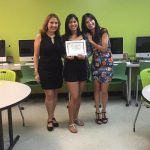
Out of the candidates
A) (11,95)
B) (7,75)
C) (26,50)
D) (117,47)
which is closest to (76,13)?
(117,47)

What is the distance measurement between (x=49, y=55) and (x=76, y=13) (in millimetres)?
1992

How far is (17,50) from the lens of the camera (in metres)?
5.24

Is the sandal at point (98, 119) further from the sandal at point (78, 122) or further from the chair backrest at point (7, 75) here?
the chair backrest at point (7, 75)

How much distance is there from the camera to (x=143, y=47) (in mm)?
4988

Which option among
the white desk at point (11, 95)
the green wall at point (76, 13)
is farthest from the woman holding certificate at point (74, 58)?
the green wall at point (76, 13)

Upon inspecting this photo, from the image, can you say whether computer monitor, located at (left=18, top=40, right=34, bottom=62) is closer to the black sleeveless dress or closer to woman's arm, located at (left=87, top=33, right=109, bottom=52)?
the black sleeveless dress

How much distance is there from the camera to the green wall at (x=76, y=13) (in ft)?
16.6

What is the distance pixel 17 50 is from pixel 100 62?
7.34ft

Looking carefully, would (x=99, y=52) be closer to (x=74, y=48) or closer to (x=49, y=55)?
(x=74, y=48)

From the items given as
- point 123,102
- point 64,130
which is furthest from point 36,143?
point 123,102

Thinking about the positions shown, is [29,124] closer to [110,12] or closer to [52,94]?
[52,94]

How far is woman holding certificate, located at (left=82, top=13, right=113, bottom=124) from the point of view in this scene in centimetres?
344

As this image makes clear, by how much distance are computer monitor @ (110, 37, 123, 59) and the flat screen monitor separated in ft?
1.04

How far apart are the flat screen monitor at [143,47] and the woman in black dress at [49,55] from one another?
6.80 ft
